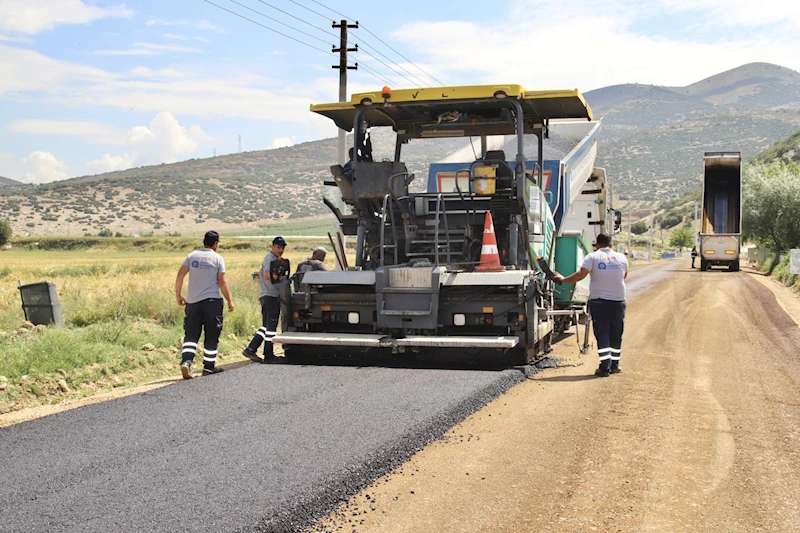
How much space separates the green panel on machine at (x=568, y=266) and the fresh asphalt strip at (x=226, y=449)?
296 centimetres

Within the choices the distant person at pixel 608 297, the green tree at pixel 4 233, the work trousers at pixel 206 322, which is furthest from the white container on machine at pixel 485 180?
the green tree at pixel 4 233

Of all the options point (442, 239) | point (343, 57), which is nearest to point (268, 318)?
point (442, 239)

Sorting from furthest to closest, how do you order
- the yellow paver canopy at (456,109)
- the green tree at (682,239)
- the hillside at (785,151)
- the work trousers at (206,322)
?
1. the hillside at (785,151)
2. the green tree at (682,239)
3. the yellow paver canopy at (456,109)
4. the work trousers at (206,322)

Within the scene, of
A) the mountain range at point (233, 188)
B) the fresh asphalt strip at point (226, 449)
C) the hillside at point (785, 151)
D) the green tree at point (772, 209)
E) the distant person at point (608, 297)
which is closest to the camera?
the fresh asphalt strip at point (226, 449)

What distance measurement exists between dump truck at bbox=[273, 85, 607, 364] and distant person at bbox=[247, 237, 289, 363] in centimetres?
57

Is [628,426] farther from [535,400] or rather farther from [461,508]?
[461,508]

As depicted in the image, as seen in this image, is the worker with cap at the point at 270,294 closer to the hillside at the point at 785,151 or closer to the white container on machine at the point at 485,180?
the white container on machine at the point at 485,180

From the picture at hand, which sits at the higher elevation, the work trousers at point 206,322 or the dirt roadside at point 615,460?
the work trousers at point 206,322

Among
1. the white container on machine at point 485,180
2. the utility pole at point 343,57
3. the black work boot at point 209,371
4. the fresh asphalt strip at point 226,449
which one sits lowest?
the black work boot at point 209,371

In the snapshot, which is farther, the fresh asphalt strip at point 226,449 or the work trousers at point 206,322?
the work trousers at point 206,322

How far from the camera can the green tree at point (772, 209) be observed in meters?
37.0

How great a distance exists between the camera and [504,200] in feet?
29.4

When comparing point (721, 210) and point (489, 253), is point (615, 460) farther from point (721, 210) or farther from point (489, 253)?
point (721, 210)

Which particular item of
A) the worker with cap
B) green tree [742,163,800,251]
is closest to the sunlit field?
the worker with cap
